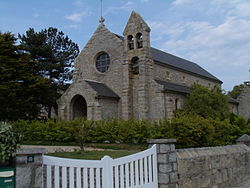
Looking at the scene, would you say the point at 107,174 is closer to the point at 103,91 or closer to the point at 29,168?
the point at 29,168

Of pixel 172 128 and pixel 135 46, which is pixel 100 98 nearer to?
pixel 135 46

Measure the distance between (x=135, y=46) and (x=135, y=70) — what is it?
239cm

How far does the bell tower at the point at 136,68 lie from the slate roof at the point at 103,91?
1.10 metres

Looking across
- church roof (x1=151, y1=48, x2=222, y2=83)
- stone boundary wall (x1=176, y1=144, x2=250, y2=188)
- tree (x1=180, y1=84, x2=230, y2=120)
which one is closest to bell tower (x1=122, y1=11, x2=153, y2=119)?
church roof (x1=151, y1=48, x2=222, y2=83)

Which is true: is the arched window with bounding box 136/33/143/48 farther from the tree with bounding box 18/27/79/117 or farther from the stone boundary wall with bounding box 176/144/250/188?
the stone boundary wall with bounding box 176/144/250/188

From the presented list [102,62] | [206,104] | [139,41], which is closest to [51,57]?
[102,62]

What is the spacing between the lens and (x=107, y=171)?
17.1 ft

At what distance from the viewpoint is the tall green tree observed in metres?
25.3

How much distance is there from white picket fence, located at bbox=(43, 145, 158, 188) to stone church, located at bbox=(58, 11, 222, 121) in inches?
733

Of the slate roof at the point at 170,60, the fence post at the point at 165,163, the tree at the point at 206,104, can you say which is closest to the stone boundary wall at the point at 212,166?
the fence post at the point at 165,163

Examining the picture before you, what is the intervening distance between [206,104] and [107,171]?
77.8 ft

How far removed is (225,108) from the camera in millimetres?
28641

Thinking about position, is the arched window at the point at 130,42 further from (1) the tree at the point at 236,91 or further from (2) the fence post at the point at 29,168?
(1) the tree at the point at 236,91

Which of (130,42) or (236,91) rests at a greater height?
(130,42)
